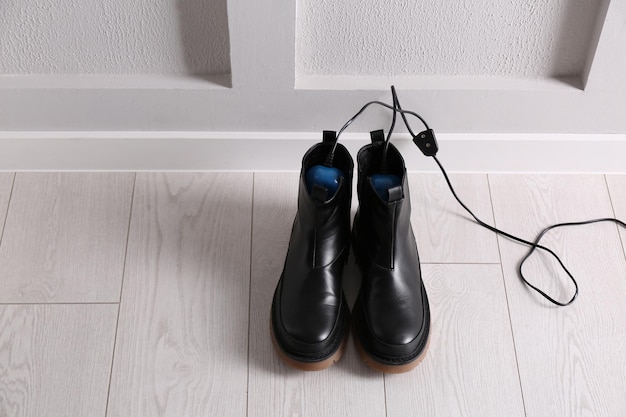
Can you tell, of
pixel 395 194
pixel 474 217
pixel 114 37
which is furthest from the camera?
pixel 474 217

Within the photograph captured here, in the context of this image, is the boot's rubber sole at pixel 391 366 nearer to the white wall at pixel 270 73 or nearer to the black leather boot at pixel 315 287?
the black leather boot at pixel 315 287

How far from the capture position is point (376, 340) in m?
1.07

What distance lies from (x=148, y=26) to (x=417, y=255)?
56 cm

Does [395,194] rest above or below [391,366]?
above

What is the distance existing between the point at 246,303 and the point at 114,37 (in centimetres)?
48

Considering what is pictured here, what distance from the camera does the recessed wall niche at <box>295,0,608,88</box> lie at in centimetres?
112

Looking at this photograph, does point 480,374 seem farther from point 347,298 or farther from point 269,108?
point 269,108

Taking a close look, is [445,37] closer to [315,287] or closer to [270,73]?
[270,73]

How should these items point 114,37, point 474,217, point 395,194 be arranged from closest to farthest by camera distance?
point 395,194 < point 114,37 < point 474,217

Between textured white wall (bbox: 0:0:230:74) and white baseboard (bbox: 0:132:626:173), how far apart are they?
4.8 inches

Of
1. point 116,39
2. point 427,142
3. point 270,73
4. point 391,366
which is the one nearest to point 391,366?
point 391,366

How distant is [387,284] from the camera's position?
1090mm

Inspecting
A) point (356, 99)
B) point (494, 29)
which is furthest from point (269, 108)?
point (494, 29)

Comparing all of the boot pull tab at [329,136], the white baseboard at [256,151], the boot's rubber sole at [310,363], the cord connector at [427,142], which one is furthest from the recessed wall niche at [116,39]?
the boot's rubber sole at [310,363]
